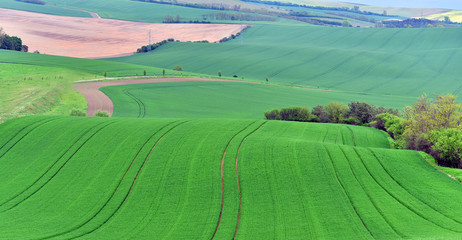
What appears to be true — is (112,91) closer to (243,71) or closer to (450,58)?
(243,71)

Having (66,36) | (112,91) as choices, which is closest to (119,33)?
(66,36)

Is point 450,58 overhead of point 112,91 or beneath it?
overhead

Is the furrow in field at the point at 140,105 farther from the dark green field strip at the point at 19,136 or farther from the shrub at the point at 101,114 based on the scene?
the dark green field strip at the point at 19,136

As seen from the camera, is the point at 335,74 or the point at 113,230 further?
the point at 335,74

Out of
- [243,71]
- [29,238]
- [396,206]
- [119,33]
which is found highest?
[119,33]

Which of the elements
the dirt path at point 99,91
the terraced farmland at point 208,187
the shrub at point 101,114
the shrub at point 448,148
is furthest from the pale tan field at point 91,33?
the shrub at point 448,148

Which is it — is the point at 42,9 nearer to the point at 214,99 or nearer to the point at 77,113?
the point at 214,99
